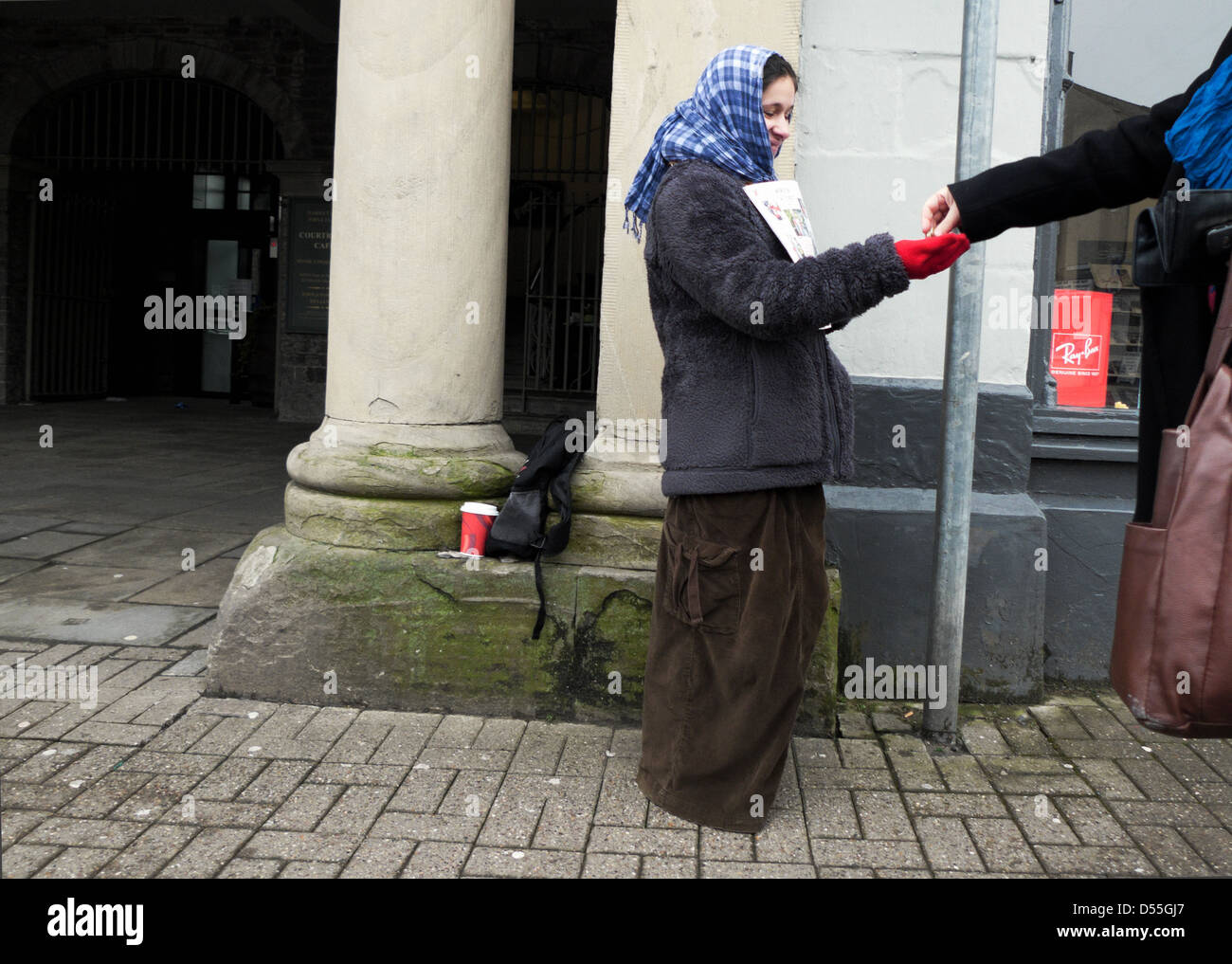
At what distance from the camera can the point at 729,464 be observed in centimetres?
300

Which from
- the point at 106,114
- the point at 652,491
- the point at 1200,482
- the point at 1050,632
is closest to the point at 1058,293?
the point at 1050,632

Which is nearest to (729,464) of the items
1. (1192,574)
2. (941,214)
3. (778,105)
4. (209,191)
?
(941,214)

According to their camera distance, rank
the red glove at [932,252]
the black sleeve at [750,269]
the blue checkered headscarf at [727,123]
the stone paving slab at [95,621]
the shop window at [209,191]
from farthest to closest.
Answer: the shop window at [209,191]
the stone paving slab at [95,621]
the blue checkered headscarf at [727,123]
the black sleeve at [750,269]
the red glove at [932,252]

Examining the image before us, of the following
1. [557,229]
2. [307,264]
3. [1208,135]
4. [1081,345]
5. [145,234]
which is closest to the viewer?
[1208,135]

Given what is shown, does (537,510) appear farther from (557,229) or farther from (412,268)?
(557,229)

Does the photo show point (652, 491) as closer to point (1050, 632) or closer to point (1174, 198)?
point (1050, 632)

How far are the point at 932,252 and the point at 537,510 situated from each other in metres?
1.75

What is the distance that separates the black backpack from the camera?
12.6 ft

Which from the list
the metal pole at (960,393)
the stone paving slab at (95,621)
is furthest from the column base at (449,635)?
the stone paving slab at (95,621)

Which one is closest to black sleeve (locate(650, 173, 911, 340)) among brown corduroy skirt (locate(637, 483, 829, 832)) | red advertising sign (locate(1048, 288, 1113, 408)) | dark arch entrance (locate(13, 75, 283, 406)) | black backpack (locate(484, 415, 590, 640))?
brown corduroy skirt (locate(637, 483, 829, 832))

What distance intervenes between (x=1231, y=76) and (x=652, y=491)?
221 cm

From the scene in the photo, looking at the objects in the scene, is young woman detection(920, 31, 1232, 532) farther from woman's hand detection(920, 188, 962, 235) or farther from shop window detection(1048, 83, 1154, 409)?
shop window detection(1048, 83, 1154, 409)

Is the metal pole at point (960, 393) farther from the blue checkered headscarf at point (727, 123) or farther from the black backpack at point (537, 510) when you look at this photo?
the black backpack at point (537, 510)

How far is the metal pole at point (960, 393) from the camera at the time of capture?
11.7 feet
